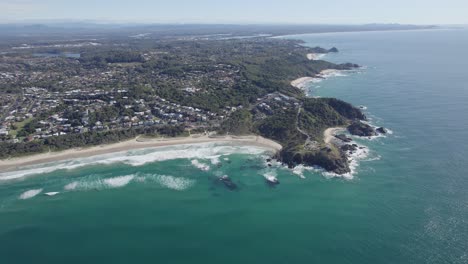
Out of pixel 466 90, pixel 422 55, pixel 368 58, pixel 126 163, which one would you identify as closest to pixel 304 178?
pixel 126 163

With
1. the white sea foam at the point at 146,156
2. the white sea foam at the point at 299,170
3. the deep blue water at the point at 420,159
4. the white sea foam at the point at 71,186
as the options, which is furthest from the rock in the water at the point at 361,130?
the white sea foam at the point at 71,186

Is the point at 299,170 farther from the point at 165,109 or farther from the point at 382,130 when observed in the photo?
the point at 165,109

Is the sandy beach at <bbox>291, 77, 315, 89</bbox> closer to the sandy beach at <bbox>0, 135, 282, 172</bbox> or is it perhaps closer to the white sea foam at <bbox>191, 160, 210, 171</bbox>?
the sandy beach at <bbox>0, 135, 282, 172</bbox>

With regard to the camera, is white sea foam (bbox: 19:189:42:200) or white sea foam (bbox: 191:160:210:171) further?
white sea foam (bbox: 191:160:210:171)

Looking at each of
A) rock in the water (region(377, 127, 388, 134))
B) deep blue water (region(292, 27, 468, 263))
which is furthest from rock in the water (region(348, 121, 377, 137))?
deep blue water (region(292, 27, 468, 263))

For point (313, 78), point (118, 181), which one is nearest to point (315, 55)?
point (313, 78)

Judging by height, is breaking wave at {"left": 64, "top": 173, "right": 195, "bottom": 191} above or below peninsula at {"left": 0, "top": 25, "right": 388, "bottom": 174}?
below

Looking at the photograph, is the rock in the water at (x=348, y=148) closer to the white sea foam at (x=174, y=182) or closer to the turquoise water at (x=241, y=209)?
the turquoise water at (x=241, y=209)
